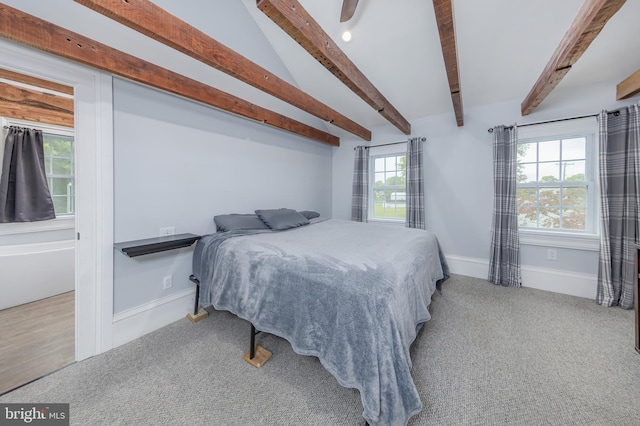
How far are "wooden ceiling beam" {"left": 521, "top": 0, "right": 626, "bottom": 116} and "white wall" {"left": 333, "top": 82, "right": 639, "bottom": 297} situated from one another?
669mm

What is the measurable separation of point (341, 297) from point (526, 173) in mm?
3320

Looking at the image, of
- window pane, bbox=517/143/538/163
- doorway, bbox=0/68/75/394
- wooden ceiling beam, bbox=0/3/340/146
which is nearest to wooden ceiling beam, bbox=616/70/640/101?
window pane, bbox=517/143/538/163

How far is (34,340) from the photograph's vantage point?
6.12 ft

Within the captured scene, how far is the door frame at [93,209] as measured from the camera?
1692 millimetres

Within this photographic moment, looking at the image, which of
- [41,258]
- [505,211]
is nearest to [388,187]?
[505,211]

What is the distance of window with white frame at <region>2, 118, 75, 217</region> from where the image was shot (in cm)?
287

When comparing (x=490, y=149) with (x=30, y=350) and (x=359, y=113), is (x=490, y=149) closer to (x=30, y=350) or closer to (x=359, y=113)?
(x=359, y=113)

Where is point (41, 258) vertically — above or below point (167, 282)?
above

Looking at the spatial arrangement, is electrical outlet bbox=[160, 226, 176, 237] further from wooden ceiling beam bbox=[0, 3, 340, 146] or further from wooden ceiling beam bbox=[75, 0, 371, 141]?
wooden ceiling beam bbox=[75, 0, 371, 141]

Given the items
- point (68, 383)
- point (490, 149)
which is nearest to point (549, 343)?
point (490, 149)

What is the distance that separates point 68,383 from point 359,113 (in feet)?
13.8

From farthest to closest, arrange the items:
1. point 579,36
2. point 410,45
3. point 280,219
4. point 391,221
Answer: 1. point 391,221
2. point 280,219
3. point 410,45
4. point 579,36

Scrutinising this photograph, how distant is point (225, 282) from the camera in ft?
6.17

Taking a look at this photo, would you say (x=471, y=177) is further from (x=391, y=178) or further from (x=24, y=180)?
(x=24, y=180)
